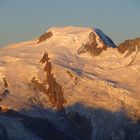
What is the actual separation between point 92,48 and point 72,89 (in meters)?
18.6

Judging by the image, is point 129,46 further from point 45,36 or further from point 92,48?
point 45,36

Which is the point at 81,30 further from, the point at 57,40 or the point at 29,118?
the point at 29,118

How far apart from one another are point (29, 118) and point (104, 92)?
57.5 feet

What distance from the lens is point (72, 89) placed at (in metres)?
167

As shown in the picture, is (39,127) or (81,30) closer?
(39,127)

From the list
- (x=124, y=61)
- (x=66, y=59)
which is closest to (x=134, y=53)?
(x=124, y=61)

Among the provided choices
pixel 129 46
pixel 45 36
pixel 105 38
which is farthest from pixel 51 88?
pixel 105 38

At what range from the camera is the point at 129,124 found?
16075 centimetres

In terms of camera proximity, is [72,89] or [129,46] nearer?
[72,89]

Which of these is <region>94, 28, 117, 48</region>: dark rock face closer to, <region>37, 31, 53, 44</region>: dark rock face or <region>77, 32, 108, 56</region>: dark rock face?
<region>77, 32, 108, 56</region>: dark rock face

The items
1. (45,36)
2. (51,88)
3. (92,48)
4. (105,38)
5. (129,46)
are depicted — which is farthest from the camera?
(45,36)

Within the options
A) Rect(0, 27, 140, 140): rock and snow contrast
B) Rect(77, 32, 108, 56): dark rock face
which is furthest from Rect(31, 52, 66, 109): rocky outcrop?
Rect(77, 32, 108, 56): dark rock face

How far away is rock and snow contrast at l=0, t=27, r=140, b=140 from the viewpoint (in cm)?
15725

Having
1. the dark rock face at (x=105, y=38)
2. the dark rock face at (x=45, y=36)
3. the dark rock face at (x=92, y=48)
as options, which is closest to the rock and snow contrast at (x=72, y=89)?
the dark rock face at (x=92, y=48)
